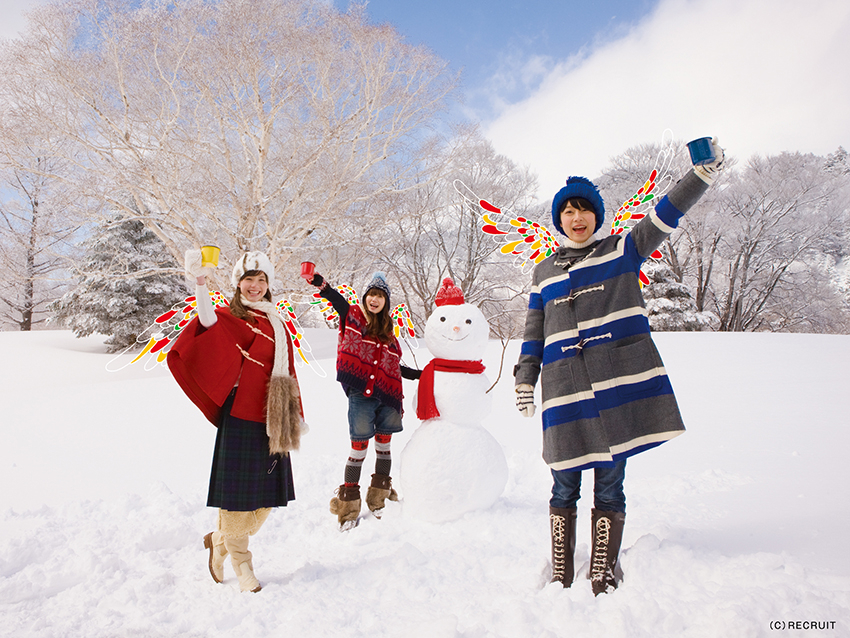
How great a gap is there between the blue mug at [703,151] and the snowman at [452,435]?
5.43ft

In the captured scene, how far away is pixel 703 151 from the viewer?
1651mm

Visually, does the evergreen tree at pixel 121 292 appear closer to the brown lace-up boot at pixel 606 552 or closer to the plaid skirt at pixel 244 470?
the plaid skirt at pixel 244 470

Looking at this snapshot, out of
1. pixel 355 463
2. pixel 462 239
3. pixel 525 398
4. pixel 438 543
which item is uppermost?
pixel 462 239

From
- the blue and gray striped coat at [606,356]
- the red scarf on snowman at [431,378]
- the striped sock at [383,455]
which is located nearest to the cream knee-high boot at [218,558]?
the striped sock at [383,455]

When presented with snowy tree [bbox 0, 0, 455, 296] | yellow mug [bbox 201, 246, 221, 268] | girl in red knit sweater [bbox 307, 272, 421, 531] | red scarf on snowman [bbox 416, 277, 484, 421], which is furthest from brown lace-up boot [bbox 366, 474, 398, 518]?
snowy tree [bbox 0, 0, 455, 296]

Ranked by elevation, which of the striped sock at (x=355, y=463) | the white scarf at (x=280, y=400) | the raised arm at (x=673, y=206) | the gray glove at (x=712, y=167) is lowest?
the striped sock at (x=355, y=463)

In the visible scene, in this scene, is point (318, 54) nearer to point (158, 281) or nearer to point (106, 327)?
point (158, 281)

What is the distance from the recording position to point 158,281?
13078 mm

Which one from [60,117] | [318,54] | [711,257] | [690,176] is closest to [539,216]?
[711,257]

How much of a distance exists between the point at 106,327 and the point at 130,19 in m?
7.62

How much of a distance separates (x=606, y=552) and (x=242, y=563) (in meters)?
1.70

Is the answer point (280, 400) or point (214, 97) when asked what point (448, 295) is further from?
point (214, 97)

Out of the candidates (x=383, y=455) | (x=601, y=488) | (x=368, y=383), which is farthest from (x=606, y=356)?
(x=383, y=455)

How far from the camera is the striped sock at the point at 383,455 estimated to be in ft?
10.7
